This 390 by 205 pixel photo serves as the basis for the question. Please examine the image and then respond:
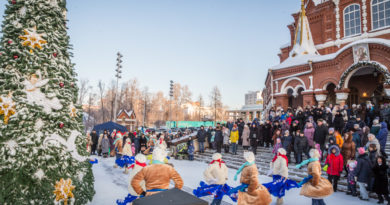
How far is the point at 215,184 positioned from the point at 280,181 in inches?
84.1

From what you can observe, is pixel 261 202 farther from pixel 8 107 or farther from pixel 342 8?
pixel 342 8

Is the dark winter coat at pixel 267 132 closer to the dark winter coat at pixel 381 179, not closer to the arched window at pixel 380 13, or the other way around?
the dark winter coat at pixel 381 179

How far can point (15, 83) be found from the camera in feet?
16.3

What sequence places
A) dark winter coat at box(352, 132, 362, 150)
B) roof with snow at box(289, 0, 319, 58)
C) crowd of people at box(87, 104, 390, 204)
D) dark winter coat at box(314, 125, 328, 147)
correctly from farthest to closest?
roof with snow at box(289, 0, 319, 58) < dark winter coat at box(314, 125, 328, 147) < dark winter coat at box(352, 132, 362, 150) < crowd of people at box(87, 104, 390, 204)

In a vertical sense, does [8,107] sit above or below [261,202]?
above

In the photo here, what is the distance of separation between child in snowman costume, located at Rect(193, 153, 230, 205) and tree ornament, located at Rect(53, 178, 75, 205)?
3065 millimetres

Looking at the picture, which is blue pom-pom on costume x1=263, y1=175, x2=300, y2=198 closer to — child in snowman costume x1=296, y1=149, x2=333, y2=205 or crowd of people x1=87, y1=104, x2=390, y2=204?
crowd of people x1=87, y1=104, x2=390, y2=204

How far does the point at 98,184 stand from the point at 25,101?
5.45 metres

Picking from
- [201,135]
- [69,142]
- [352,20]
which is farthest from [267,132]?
[352,20]

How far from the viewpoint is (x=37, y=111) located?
4.98 metres

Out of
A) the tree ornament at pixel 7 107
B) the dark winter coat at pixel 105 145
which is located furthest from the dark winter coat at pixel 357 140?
the dark winter coat at pixel 105 145

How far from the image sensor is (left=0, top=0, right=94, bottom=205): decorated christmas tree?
15.7ft

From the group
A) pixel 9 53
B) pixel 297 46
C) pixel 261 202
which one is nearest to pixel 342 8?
pixel 297 46

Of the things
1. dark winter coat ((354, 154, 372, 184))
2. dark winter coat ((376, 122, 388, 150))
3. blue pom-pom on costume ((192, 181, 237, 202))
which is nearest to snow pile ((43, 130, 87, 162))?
blue pom-pom on costume ((192, 181, 237, 202))
